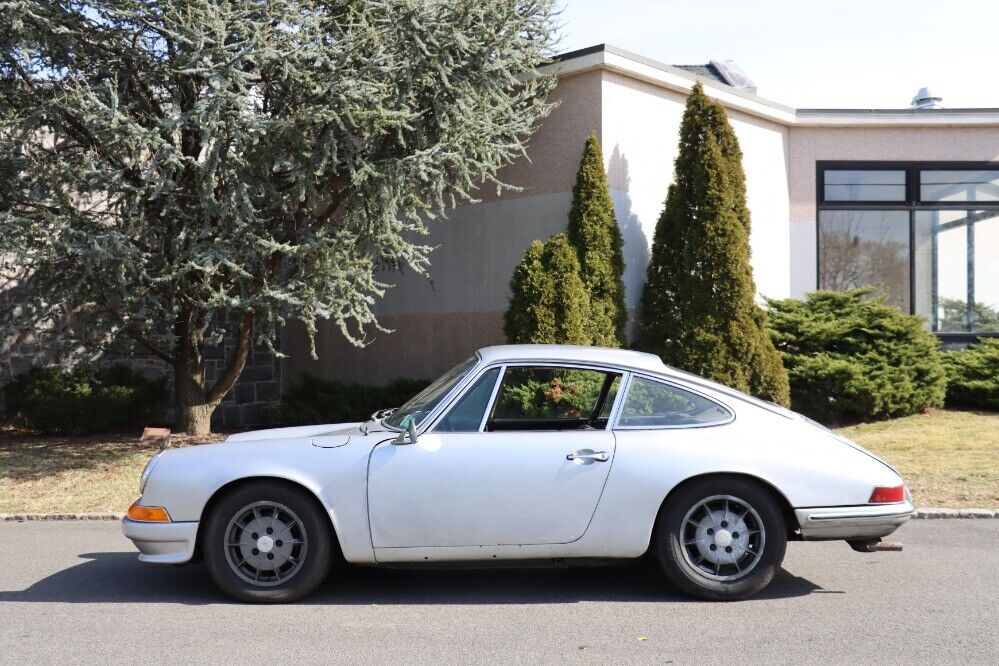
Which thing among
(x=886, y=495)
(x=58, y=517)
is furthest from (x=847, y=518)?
(x=58, y=517)

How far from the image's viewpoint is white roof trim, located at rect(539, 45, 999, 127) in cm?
1212

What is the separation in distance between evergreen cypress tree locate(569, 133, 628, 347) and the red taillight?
6.17 metres

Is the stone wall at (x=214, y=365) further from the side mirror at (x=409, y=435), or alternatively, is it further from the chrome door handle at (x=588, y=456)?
the chrome door handle at (x=588, y=456)

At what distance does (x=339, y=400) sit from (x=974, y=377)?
8.74 metres

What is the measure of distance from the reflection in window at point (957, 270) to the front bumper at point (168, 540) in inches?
493

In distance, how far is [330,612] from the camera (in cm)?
542

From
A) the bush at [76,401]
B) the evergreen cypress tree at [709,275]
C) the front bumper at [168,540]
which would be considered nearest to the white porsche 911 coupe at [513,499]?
the front bumper at [168,540]

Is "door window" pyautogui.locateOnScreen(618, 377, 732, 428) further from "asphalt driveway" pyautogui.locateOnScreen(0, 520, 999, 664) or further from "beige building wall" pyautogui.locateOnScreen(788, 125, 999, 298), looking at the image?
"beige building wall" pyautogui.locateOnScreen(788, 125, 999, 298)

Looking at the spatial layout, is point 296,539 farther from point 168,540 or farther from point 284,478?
point 168,540

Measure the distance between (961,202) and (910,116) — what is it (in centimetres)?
162

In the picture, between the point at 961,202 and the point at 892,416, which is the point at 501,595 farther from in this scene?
the point at 961,202

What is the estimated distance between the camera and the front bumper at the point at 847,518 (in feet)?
18.0

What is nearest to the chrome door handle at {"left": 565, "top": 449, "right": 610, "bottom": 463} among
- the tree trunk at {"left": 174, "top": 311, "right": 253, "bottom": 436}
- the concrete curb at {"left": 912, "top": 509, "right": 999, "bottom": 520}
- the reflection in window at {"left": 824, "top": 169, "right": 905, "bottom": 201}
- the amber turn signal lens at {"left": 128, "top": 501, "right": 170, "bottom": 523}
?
the amber turn signal lens at {"left": 128, "top": 501, "right": 170, "bottom": 523}

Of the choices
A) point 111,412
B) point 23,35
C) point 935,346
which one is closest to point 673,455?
point 23,35
